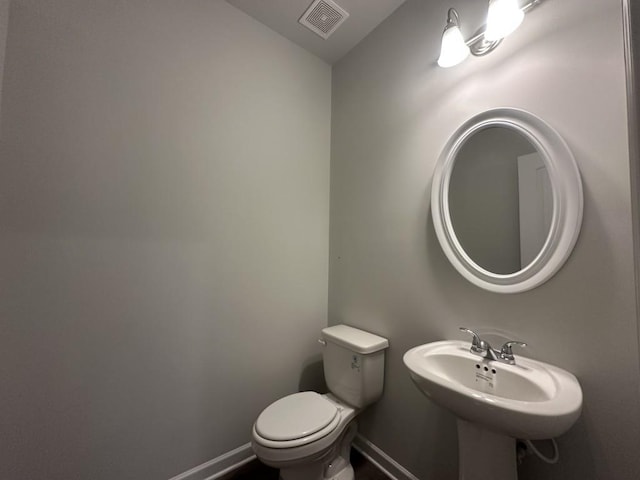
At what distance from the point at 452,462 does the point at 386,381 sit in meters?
0.41

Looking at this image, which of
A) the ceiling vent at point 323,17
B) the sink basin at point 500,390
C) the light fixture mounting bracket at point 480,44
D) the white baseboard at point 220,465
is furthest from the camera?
the ceiling vent at point 323,17

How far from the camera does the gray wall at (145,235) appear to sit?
0.92 meters

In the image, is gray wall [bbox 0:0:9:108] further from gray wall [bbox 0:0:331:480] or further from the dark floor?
the dark floor

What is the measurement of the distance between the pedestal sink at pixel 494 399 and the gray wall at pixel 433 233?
0.12 meters

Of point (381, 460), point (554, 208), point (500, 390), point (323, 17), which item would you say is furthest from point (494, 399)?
point (323, 17)

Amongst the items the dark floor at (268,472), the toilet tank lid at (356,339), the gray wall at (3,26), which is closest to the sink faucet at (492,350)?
the toilet tank lid at (356,339)

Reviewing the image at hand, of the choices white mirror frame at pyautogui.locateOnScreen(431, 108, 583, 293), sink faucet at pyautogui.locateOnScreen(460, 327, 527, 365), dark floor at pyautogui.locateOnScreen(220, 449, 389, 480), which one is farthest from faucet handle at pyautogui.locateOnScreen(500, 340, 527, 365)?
dark floor at pyautogui.locateOnScreen(220, 449, 389, 480)

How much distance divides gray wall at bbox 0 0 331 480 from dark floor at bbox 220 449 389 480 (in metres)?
0.15

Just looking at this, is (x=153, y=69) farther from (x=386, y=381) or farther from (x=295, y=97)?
(x=386, y=381)

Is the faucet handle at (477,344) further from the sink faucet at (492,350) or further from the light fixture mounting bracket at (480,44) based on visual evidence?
the light fixture mounting bracket at (480,44)

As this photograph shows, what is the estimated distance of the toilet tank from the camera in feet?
4.17

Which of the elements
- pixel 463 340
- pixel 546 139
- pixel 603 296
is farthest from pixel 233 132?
pixel 603 296

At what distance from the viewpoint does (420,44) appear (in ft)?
4.16

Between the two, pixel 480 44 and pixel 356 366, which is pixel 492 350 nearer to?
pixel 356 366
